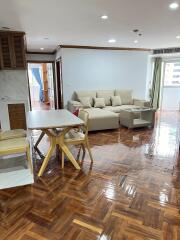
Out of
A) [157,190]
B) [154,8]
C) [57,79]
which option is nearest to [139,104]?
[57,79]

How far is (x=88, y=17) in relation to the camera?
9.57 ft

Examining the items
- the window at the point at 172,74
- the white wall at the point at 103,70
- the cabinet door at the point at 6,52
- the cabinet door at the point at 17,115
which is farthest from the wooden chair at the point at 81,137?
the window at the point at 172,74

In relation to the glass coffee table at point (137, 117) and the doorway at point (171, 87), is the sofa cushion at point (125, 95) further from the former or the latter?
the doorway at point (171, 87)

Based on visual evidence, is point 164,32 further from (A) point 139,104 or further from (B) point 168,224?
(B) point 168,224

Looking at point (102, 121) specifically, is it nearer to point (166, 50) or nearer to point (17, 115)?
point (17, 115)

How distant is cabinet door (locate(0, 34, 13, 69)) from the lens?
3838mm

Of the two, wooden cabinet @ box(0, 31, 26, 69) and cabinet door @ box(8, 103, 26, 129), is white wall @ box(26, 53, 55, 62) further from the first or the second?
cabinet door @ box(8, 103, 26, 129)

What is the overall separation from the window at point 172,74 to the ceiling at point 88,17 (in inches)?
135

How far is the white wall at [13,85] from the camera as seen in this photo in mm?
4090

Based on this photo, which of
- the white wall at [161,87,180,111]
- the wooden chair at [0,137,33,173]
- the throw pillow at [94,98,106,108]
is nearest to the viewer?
the wooden chair at [0,137,33,173]

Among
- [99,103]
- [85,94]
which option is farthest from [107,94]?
[85,94]

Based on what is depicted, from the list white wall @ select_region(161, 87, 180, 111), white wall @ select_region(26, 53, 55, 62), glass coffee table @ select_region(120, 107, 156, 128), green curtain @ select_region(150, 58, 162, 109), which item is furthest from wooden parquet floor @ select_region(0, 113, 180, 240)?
white wall @ select_region(26, 53, 55, 62)

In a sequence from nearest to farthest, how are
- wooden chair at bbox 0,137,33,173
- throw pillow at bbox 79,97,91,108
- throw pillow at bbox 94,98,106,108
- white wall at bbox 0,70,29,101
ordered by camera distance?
wooden chair at bbox 0,137,33,173 < white wall at bbox 0,70,29,101 < throw pillow at bbox 79,97,91,108 < throw pillow at bbox 94,98,106,108

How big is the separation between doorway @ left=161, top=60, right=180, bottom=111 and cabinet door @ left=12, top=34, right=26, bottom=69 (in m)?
5.51
